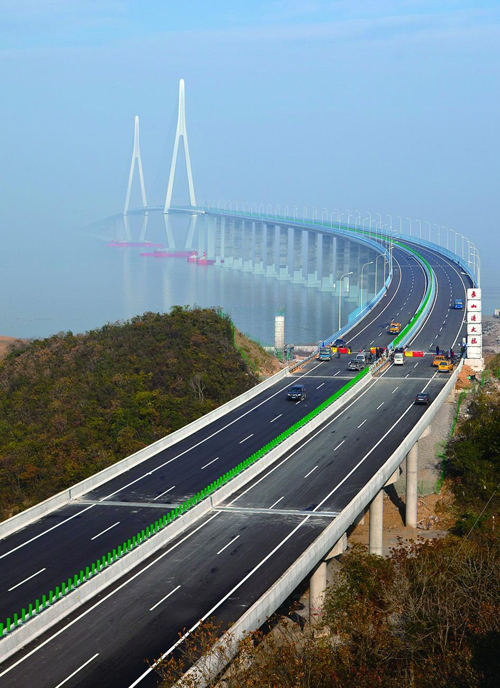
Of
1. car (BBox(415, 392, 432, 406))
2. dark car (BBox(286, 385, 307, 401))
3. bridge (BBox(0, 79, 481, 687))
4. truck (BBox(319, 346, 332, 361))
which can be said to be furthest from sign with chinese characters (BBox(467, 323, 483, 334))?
dark car (BBox(286, 385, 307, 401))

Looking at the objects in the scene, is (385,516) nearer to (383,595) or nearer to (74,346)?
(383,595)

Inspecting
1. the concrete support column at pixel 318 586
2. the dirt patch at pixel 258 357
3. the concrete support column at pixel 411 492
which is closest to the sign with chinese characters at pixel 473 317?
the dirt patch at pixel 258 357

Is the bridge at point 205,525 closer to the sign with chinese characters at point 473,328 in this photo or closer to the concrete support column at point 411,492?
the concrete support column at point 411,492

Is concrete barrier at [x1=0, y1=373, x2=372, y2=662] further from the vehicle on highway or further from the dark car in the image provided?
the vehicle on highway

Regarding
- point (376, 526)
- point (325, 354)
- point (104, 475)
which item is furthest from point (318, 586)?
point (325, 354)

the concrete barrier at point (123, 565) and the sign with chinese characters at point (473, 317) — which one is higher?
the sign with chinese characters at point (473, 317)

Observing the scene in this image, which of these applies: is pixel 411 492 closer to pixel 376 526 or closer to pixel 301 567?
pixel 376 526

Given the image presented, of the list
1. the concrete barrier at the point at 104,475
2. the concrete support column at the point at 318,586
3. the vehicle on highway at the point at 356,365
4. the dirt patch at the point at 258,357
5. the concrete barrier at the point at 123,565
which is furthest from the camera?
the dirt patch at the point at 258,357
